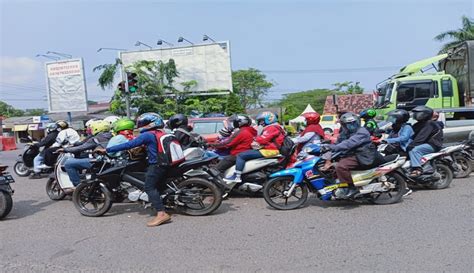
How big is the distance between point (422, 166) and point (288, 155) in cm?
243

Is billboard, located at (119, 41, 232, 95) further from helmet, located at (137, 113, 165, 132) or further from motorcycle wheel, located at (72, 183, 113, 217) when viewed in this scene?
helmet, located at (137, 113, 165, 132)

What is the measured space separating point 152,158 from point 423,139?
4.82 m

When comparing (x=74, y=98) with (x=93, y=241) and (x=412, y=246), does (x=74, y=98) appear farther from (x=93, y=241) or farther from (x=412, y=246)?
(x=412, y=246)

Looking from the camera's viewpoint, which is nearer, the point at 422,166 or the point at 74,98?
the point at 422,166

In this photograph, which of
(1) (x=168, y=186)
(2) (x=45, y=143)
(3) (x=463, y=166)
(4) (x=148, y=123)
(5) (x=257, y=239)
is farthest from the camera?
(2) (x=45, y=143)

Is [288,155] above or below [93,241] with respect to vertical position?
above

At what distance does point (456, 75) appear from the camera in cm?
1214

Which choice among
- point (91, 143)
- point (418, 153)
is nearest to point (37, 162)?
point (91, 143)

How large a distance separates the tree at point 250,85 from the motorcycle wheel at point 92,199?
4645 centimetres

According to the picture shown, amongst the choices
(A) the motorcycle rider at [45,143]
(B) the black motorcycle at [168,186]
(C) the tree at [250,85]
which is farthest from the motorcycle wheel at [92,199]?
(C) the tree at [250,85]

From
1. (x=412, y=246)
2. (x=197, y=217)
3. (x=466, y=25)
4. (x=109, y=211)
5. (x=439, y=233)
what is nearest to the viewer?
(x=412, y=246)

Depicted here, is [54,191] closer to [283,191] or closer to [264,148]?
[264,148]

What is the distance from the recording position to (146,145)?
18.3 ft

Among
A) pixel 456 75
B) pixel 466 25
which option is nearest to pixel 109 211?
pixel 456 75
